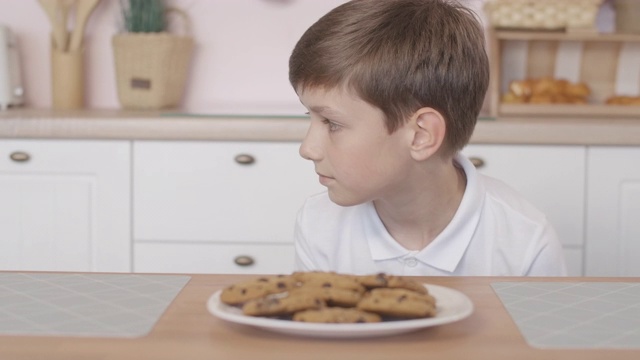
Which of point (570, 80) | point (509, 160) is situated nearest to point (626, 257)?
point (509, 160)

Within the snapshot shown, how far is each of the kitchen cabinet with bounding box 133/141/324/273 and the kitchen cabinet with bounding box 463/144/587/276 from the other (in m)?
0.42

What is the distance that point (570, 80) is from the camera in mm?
2779

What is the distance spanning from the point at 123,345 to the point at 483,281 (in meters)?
0.44

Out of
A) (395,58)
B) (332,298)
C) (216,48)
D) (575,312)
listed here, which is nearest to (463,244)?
(395,58)

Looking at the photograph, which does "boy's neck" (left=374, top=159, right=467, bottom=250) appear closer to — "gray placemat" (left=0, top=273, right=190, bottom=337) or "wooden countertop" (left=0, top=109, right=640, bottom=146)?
"gray placemat" (left=0, top=273, right=190, bottom=337)

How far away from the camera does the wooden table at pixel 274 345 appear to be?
0.82 metres

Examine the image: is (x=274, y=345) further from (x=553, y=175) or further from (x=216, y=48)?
(x=216, y=48)

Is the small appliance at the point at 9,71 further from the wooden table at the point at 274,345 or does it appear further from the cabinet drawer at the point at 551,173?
the wooden table at the point at 274,345

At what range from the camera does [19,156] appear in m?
2.41

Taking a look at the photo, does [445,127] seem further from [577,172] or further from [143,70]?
[143,70]

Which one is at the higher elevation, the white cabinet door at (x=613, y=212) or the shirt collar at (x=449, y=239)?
the shirt collar at (x=449, y=239)

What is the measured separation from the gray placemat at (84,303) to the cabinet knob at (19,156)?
4.31 ft

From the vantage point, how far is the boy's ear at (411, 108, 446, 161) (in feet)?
4.51

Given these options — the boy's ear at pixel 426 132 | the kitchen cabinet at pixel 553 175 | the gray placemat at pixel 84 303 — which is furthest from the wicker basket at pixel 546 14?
the gray placemat at pixel 84 303
